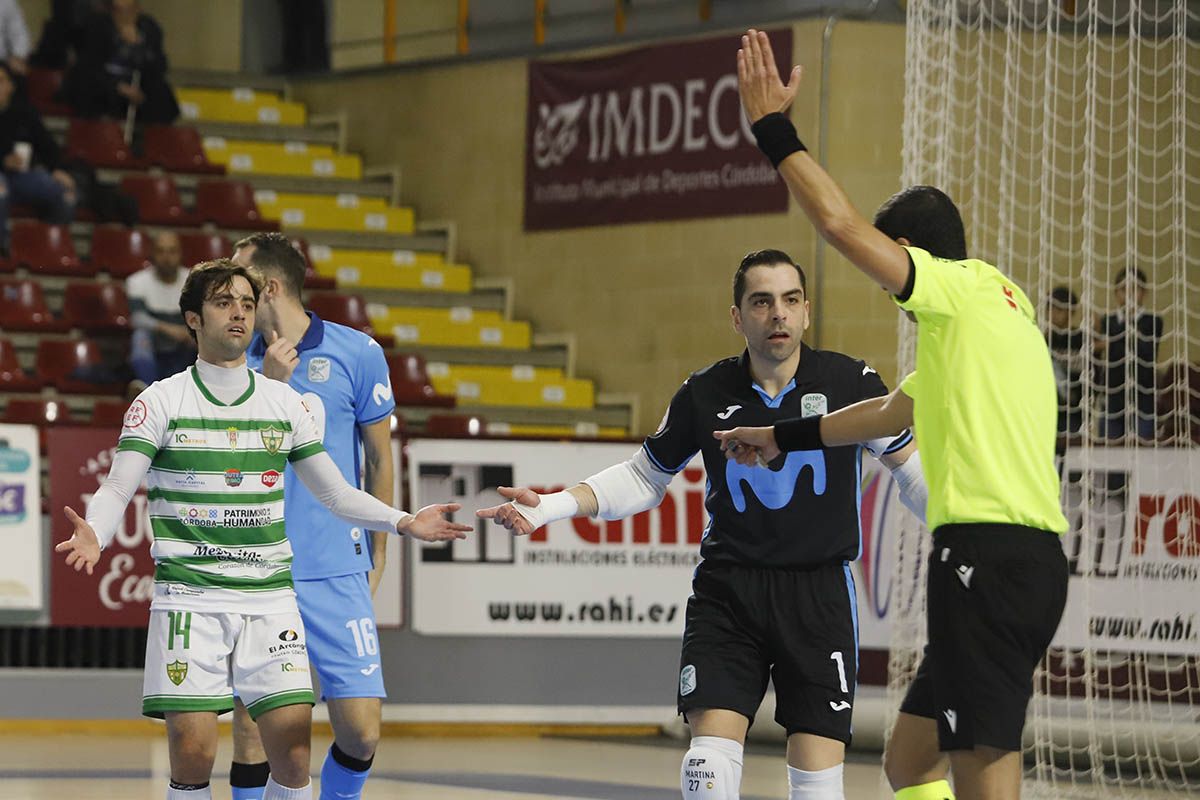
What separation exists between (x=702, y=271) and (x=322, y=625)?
32.7ft

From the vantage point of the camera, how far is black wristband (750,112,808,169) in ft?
16.1

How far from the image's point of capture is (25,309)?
1514 centimetres

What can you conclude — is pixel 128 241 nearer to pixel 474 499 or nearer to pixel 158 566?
pixel 474 499

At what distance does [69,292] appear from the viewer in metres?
15.3

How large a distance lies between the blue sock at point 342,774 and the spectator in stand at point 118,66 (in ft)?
37.5

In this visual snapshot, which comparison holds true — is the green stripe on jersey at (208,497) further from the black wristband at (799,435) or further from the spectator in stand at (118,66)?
the spectator in stand at (118,66)

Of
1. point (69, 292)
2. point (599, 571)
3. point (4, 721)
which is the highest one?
point (69, 292)

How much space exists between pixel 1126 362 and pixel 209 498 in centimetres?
727

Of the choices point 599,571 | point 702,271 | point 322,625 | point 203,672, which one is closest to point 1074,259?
point 702,271

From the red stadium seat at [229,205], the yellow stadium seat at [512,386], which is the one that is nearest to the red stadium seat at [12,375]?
the red stadium seat at [229,205]

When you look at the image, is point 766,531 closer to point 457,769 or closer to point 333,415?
point 333,415

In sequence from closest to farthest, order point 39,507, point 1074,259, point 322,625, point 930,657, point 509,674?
point 930,657 → point 322,625 → point 39,507 → point 509,674 → point 1074,259

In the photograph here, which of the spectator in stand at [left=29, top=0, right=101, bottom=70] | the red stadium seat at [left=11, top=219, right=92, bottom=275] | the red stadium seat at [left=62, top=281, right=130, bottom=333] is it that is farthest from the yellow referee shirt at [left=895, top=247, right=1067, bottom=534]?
the spectator in stand at [left=29, top=0, right=101, bottom=70]

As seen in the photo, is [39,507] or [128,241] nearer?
[39,507]
